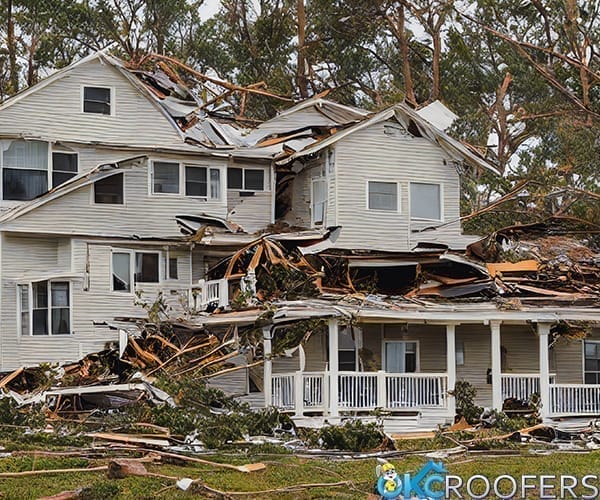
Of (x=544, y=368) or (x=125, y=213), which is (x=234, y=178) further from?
(x=544, y=368)

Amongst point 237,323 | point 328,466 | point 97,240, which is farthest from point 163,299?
point 328,466

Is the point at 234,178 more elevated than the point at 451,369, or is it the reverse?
the point at 234,178

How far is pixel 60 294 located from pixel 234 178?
20.5ft

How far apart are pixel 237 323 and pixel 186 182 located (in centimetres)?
701

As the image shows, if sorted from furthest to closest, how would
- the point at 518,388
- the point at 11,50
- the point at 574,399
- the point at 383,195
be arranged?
the point at 11,50 < the point at 383,195 < the point at 518,388 < the point at 574,399

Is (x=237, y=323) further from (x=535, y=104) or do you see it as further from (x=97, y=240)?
(x=535, y=104)

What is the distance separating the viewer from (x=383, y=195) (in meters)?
38.1

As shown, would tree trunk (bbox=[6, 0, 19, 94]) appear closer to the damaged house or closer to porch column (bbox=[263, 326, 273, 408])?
the damaged house

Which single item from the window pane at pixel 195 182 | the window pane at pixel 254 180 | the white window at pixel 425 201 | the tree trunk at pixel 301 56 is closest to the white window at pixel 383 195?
the white window at pixel 425 201

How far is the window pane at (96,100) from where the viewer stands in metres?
37.5

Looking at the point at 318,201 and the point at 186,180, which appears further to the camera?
the point at 318,201

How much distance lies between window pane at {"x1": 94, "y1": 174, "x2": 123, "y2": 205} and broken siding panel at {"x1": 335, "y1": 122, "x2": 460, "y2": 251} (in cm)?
581

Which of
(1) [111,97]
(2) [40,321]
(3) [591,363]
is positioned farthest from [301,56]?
(3) [591,363]

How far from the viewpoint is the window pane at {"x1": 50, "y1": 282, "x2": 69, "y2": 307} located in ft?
116
